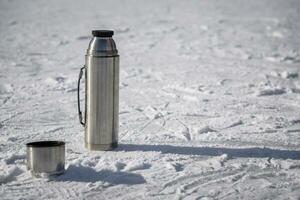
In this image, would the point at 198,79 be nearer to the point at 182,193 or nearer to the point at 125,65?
the point at 125,65

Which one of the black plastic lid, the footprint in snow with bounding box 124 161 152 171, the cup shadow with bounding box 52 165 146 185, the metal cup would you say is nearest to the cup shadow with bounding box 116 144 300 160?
the footprint in snow with bounding box 124 161 152 171

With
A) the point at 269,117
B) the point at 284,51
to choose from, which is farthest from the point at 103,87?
the point at 284,51


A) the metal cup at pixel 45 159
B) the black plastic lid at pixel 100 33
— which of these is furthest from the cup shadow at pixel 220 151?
the black plastic lid at pixel 100 33

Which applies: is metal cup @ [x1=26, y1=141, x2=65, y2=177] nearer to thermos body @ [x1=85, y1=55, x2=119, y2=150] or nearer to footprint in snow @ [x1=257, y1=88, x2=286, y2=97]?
thermos body @ [x1=85, y1=55, x2=119, y2=150]

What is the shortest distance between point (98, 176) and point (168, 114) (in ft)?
6.71

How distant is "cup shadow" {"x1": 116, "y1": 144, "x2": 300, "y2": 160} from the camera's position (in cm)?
393

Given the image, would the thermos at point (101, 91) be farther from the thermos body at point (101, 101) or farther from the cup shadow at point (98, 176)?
the cup shadow at point (98, 176)

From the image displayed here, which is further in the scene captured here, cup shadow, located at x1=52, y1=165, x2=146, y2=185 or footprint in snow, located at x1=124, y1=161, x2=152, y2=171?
footprint in snow, located at x1=124, y1=161, x2=152, y2=171

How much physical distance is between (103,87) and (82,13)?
13.9 m

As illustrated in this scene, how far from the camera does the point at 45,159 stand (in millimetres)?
3324

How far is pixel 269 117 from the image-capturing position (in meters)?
5.13

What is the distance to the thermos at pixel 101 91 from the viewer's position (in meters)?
3.88

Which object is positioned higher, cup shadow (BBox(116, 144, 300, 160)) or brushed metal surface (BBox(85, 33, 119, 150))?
brushed metal surface (BBox(85, 33, 119, 150))

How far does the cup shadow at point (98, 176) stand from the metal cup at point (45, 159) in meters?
0.08
